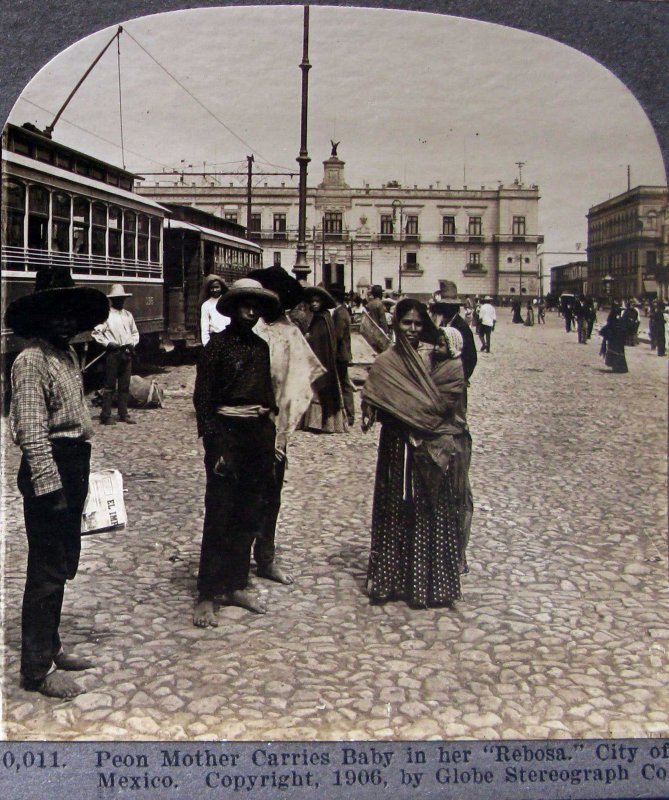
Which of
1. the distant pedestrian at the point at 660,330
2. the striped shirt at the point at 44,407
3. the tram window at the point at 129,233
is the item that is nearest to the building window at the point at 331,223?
the tram window at the point at 129,233

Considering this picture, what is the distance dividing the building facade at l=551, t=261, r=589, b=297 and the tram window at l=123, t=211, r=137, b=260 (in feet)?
6.01

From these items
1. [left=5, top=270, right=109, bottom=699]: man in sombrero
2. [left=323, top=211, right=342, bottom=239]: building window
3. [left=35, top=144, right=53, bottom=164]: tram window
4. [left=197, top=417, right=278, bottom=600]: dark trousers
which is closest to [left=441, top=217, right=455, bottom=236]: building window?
[left=323, top=211, right=342, bottom=239]: building window

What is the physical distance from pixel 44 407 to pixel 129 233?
1196 millimetres

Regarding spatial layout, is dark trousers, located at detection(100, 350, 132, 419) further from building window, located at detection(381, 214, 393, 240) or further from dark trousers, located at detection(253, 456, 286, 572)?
building window, located at detection(381, 214, 393, 240)

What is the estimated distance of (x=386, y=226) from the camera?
3.19 metres

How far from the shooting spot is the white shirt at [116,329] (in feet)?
9.72

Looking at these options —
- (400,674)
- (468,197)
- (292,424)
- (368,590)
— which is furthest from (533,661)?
(468,197)

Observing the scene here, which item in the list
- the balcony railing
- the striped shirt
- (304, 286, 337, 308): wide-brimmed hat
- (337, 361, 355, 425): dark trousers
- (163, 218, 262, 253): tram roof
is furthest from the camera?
(163, 218, 262, 253): tram roof

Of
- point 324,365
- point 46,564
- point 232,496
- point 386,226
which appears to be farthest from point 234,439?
point 386,226

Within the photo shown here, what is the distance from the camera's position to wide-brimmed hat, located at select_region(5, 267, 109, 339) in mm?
2416

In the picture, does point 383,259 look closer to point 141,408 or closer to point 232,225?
point 232,225

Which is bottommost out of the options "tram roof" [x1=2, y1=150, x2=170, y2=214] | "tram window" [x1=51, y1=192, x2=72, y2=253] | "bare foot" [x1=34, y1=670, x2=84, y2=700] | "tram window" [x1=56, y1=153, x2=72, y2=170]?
"bare foot" [x1=34, y1=670, x2=84, y2=700]

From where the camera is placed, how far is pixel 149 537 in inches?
122

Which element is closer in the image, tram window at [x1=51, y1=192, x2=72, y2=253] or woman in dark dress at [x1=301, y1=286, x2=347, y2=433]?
tram window at [x1=51, y1=192, x2=72, y2=253]
